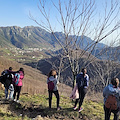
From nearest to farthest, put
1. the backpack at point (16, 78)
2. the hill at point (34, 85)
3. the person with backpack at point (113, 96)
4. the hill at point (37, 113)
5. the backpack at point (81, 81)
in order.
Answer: the person with backpack at point (113, 96) < the hill at point (37, 113) < the backpack at point (81, 81) < the backpack at point (16, 78) < the hill at point (34, 85)

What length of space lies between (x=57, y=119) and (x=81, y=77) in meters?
1.65

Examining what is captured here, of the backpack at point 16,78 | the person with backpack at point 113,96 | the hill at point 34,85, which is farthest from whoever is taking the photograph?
the hill at point 34,85

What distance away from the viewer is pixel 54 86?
478 cm

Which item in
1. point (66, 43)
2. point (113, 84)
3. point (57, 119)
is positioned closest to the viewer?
point (113, 84)

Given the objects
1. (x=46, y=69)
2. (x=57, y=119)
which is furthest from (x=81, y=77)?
(x=46, y=69)

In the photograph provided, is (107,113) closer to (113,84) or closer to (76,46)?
(113,84)

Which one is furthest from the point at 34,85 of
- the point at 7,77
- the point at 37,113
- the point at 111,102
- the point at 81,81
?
the point at 111,102

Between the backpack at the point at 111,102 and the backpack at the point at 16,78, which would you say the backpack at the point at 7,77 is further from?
the backpack at the point at 111,102

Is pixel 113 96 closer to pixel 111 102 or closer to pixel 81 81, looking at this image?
pixel 111 102

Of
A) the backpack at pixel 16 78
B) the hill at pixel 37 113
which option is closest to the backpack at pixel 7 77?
the backpack at pixel 16 78

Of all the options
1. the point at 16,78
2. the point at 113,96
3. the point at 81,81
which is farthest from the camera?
the point at 16,78

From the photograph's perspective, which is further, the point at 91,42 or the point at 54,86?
the point at 91,42

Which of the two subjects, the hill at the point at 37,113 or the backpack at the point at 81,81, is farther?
the backpack at the point at 81,81

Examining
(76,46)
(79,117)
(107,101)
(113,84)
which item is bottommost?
(79,117)
